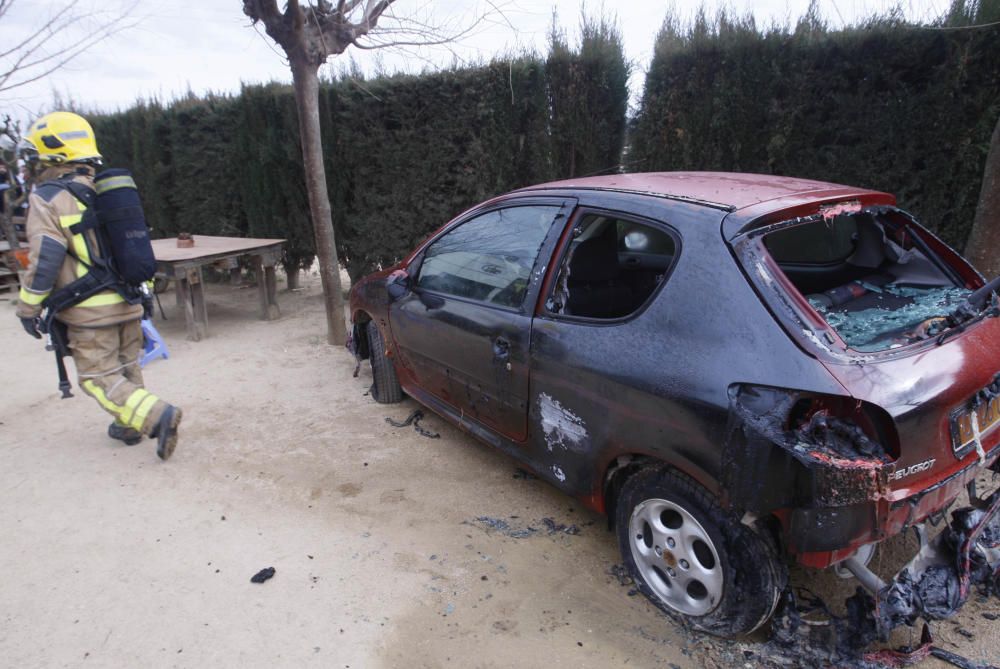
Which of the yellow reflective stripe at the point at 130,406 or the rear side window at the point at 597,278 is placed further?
the yellow reflective stripe at the point at 130,406

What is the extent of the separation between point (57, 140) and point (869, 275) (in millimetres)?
4584

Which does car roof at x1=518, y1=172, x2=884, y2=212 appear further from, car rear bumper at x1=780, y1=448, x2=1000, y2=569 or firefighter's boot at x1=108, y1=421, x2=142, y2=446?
firefighter's boot at x1=108, y1=421, x2=142, y2=446

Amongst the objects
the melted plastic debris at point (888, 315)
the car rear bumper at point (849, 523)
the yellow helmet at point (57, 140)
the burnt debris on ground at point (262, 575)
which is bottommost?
the burnt debris on ground at point (262, 575)

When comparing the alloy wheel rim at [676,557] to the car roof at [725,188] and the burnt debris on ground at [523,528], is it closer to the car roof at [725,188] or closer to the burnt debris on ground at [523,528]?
the burnt debris on ground at [523,528]

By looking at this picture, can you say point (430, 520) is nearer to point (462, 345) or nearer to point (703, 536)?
point (462, 345)

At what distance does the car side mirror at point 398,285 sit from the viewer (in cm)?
408

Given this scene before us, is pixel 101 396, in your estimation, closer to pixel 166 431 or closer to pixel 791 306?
pixel 166 431

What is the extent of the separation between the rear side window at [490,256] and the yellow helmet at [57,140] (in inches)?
85.6

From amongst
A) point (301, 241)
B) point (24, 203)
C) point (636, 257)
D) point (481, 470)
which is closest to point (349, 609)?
point (481, 470)

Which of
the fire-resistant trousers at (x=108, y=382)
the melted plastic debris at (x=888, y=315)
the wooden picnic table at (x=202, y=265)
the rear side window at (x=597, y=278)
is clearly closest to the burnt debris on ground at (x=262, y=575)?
the fire-resistant trousers at (x=108, y=382)

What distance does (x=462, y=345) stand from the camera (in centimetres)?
342

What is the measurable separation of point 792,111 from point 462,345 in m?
3.90

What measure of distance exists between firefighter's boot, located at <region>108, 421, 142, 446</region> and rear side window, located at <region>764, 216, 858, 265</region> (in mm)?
4253

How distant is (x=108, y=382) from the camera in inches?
159
